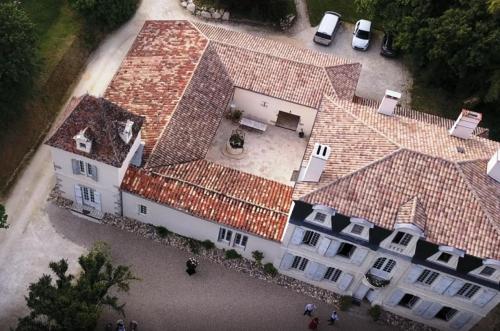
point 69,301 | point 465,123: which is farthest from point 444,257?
point 69,301

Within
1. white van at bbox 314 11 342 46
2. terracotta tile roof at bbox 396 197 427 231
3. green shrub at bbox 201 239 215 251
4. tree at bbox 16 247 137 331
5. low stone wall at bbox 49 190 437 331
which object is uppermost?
terracotta tile roof at bbox 396 197 427 231

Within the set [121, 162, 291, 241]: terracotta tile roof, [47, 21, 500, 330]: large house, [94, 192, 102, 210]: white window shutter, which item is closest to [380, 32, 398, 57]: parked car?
[47, 21, 500, 330]: large house

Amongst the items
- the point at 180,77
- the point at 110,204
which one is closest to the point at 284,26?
the point at 180,77

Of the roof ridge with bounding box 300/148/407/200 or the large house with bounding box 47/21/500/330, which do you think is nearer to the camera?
the large house with bounding box 47/21/500/330

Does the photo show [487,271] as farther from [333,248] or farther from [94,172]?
[94,172]

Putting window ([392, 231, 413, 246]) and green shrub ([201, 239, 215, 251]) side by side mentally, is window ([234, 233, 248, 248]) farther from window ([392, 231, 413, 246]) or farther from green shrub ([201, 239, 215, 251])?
window ([392, 231, 413, 246])

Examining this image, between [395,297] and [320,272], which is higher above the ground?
[395,297]

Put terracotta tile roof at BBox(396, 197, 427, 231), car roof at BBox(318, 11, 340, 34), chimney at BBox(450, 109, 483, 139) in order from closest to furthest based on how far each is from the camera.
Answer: terracotta tile roof at BBox(396, 197, 427, 231) < chimney at BBox(450, 109, 483, 139) < car roof at BBox(318, 11, 340, 34)
